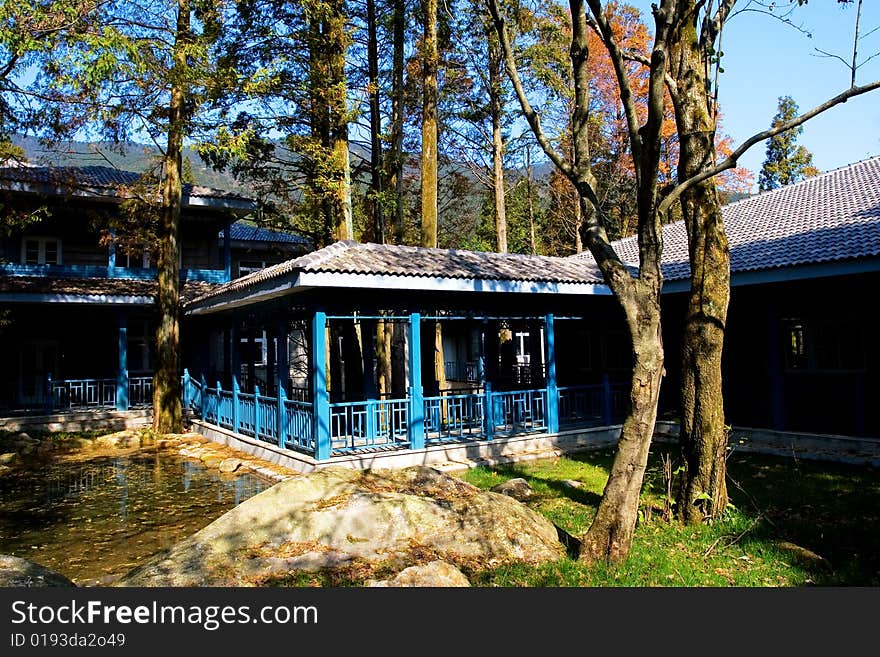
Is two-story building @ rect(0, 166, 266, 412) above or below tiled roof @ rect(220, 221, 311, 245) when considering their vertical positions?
below

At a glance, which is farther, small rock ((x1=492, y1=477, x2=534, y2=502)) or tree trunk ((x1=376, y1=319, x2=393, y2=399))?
tree trunk ((x1=376, y1=319, x2=393, y2=399))

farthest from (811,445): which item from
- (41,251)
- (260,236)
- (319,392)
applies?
(260,236)

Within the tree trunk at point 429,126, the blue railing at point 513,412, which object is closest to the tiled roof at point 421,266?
the blue railing at point 513,412

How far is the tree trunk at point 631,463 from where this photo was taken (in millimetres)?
5387

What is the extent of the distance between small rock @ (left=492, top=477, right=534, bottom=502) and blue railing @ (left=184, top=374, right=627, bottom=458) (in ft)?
8.34

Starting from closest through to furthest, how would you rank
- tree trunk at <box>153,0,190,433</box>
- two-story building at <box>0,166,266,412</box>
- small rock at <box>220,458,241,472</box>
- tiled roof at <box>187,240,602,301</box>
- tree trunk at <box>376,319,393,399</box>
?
tiled roof at <box>187,240,602,301</box> < small rock at <box>220,458,241,472</box> < tree trunk at <box>153,0,190,433</box> < tree trunk at <box>376,319,393,399</box> < two-story building at <box>0,166,266,412</box>

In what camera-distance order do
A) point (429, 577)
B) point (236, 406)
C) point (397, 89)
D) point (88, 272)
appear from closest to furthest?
1. point (429, 577)
2. point (236, 406)
3. point (397, 89)
4. point (88, 272)

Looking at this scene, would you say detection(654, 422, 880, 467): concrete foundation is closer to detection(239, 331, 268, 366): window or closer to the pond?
the pond

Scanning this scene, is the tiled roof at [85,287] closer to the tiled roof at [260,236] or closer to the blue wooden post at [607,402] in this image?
the tiled roof at [260,236]

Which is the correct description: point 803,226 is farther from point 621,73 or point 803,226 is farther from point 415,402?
point 621,73

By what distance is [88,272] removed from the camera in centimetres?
1962

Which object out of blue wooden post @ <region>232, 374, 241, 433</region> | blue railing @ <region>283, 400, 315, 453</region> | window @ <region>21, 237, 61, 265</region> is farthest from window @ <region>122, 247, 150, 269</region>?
blue railing @ <region>283, 400, 315, 453</region>

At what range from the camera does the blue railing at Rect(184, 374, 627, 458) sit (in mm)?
10680

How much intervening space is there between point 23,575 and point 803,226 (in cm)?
1462
